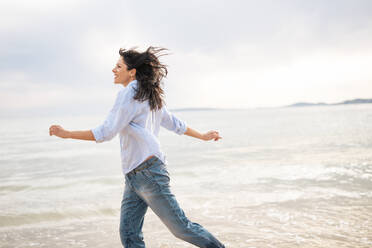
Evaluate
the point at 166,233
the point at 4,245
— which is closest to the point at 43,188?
the point at 4,245

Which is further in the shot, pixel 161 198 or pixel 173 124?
pixel 173 124

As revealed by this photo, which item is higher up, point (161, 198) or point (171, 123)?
point (171, 123)

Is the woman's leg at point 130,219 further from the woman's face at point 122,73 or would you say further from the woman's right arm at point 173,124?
the woman's face at point 122,73

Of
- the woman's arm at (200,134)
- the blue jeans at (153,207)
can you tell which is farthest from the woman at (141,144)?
the woman's arm at (200,134)

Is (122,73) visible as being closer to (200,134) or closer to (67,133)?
(67,133)

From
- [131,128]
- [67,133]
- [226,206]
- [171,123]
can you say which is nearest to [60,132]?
[67,133]

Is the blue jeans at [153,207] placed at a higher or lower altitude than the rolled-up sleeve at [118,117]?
lower

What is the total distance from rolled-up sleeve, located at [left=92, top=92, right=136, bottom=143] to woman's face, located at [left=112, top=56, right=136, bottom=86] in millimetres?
301

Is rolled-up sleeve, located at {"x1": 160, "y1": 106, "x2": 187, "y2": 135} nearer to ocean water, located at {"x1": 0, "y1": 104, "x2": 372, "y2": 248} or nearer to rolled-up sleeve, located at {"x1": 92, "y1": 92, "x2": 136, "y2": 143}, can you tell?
rolled-up sleeve, located at {"x1": 92, "y1": 92, "x2": 136, "y2": 143}

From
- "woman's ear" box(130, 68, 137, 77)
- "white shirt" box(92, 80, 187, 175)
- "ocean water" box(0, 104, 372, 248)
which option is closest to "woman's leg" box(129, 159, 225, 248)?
"white shirt" box(92, 80, 187, 175)

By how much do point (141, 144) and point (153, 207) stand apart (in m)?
0.52

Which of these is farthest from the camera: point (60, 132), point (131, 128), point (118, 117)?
point (131, 128)

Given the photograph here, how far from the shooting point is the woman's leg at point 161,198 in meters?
2.60

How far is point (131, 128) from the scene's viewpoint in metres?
2.56
